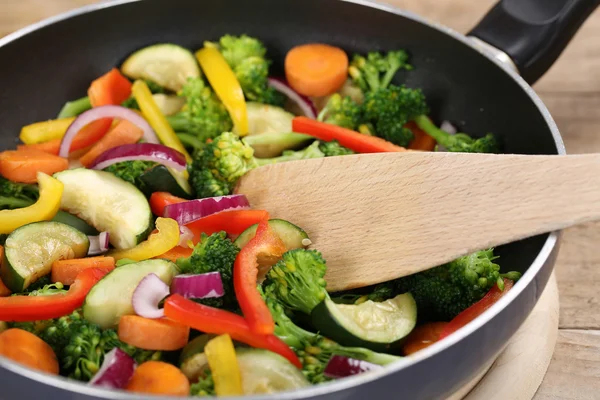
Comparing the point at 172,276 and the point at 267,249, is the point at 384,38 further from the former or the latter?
the point at 172,276

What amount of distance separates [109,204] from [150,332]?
2.01ft

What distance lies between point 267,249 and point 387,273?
352 mm

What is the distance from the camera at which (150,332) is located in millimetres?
1825

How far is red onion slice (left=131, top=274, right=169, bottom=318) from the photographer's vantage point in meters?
1.85

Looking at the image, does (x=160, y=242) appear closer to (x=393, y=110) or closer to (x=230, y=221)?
(x=230, y=221)

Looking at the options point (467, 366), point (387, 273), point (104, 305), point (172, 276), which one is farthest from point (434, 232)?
point (104, 305)

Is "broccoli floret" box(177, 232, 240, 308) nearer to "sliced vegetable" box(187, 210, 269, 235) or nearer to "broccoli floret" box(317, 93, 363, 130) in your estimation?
"sliced vegetable" box(187, 210, 269, 235)

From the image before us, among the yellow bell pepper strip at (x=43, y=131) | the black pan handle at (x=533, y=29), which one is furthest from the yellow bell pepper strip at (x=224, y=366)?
the black pan handle at (x=533, y=29)

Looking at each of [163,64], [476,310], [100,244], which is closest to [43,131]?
[163,64]

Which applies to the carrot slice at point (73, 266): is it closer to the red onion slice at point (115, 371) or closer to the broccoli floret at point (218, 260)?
the broccoli floret at point (218, 260)

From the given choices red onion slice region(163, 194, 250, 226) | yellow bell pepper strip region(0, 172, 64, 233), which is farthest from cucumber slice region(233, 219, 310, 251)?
yellow bell pepper strip region(0, 172, 64, 233)

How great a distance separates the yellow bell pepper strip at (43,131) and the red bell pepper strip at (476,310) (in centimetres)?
158

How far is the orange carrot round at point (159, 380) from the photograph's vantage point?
1675mm

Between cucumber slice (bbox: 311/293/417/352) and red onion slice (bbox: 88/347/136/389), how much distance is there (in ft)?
1.64
